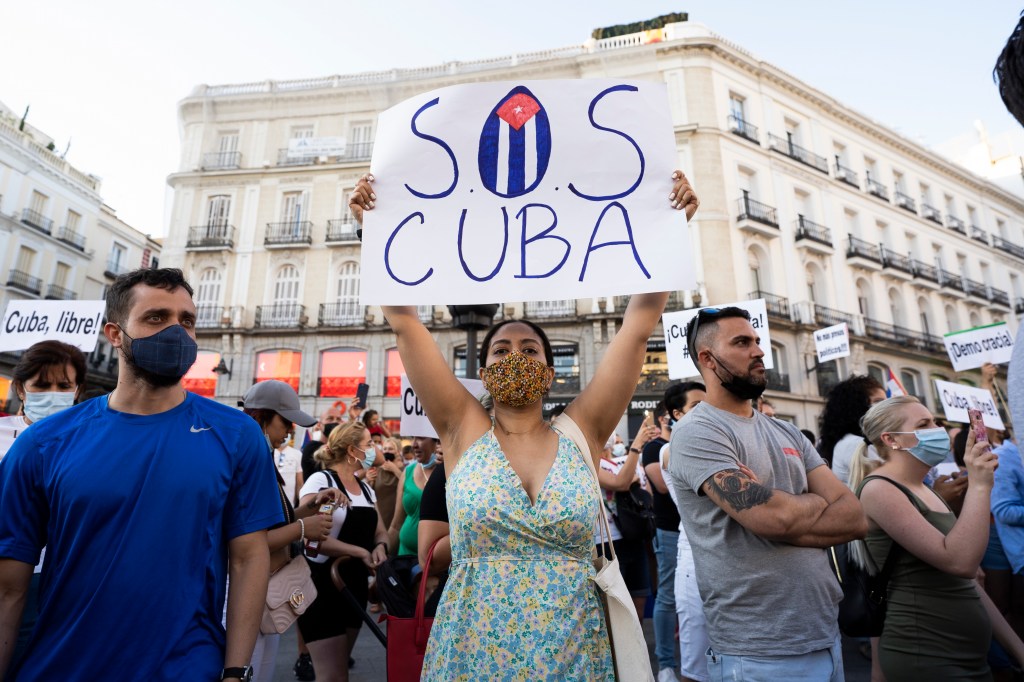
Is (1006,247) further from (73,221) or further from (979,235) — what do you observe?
(73,221)

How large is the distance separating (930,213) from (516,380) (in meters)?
37.3

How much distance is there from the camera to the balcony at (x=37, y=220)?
92.3ft

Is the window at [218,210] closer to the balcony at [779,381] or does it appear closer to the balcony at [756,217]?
the balcony at [756,217]

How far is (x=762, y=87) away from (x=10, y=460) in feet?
98.8

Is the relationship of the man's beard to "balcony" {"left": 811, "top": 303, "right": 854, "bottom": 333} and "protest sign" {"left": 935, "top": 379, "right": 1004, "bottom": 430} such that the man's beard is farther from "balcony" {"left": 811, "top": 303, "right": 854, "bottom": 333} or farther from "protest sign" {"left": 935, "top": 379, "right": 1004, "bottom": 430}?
"balcony" {"left": 811, "top": 303, "right": 854, "bottom": 333}

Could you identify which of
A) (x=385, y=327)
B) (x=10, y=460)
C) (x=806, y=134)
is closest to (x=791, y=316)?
(x=806, y=134)

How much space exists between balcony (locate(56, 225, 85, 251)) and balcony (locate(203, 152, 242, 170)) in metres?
9.81

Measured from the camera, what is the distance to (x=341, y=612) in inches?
144

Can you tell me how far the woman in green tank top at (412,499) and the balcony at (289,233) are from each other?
21.7 m

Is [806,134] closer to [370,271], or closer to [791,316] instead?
[791,316]

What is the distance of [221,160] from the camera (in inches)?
1057

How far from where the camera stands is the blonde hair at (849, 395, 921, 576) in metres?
2.62

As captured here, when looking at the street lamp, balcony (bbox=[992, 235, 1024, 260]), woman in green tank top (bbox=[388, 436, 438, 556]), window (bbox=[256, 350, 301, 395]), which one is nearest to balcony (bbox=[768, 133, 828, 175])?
balcony (bbox=[992, 235, 1024, 260])

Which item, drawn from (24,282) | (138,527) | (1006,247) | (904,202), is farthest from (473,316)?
(1006,247)
